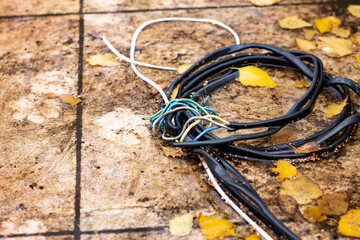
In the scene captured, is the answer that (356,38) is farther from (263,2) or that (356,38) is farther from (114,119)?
(114,119)

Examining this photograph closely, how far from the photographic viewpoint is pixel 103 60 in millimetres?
2066

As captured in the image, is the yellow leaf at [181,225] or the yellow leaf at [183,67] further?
the yellow leaf at [183,67]

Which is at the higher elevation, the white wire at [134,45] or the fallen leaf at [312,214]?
the white wire at [134,45]

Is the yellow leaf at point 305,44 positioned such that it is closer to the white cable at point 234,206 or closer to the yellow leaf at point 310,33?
the yellow leaf at point 310,33

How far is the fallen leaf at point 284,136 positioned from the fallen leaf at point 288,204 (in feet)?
0.95

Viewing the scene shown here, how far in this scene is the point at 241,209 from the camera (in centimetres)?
144

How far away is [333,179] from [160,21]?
4.48 ft

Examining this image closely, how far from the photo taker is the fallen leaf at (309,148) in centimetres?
159

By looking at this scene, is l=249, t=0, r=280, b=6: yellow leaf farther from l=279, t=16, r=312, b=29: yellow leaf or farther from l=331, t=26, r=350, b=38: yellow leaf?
l=331, t=26, r=350, b=38: yellow leaf

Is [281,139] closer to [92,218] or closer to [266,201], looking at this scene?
[266,201]

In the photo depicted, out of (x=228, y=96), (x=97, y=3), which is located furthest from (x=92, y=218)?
(x=97, y=3)

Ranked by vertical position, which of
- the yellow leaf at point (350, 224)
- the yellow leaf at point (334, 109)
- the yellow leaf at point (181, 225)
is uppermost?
the yellow leaf at point (334, 109)

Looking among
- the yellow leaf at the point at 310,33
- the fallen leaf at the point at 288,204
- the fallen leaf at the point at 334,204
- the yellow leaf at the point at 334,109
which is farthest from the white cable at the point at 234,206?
the yellow leaf at the point at 310,33

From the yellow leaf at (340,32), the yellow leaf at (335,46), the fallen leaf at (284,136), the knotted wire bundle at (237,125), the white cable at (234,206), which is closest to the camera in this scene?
the white cable at (234,206)
